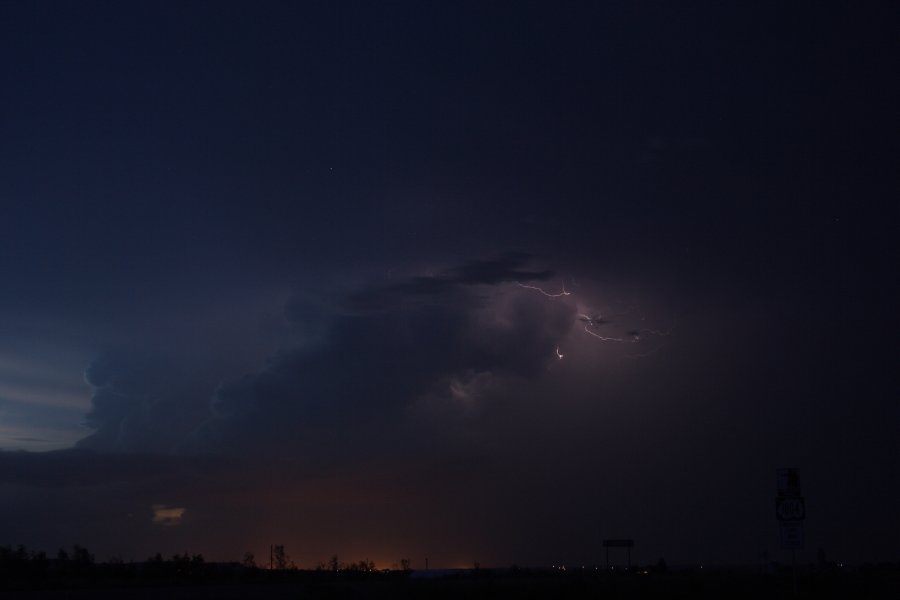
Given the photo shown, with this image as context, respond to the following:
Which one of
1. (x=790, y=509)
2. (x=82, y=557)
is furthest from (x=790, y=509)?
(x=82, y=557)

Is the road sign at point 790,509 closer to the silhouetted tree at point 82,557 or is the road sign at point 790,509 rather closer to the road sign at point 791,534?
the road sign at point 791,534

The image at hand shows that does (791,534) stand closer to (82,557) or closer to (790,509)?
(790,509)

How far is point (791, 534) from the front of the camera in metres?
23.8

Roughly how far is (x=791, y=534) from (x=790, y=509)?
61 centimetres

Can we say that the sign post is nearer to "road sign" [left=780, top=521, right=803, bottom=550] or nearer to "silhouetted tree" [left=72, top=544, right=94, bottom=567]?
"road sign" [left=780, top=521, right=803, bottom=550]

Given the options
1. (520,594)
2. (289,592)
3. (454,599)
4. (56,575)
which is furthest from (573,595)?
(56,575)

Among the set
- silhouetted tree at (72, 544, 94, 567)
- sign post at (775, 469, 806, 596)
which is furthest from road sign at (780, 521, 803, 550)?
silhouetted tree at (72, 544, 94, 567)

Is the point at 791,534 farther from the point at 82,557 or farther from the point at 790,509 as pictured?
the point at 82,557

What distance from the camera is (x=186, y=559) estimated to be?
226ft

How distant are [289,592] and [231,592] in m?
2.48

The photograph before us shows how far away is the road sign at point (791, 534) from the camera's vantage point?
2362 cm

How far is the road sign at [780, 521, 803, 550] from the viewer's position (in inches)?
930

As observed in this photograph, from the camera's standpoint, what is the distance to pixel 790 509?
2380cm

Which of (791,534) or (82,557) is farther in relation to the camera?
(82,557)
